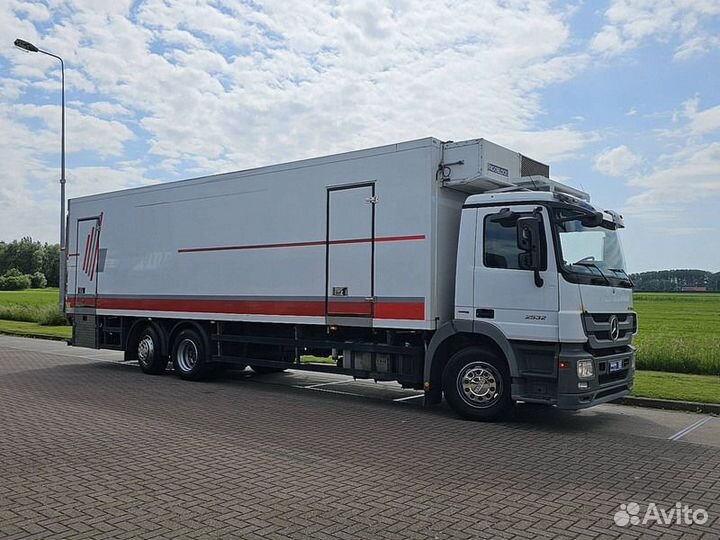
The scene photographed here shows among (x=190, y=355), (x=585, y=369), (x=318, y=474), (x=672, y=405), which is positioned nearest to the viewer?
(x=318, y=474)

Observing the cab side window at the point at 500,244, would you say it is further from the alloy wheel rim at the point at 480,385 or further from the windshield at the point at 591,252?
the alloy wheel rim at the point at 480,385

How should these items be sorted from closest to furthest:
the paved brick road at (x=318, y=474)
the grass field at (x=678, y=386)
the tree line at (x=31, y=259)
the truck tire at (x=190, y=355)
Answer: the paved brick road at (x=318, y=474) < the grass field at (x=678, y=386) < the truck tire at (x=190, y=355) < the tree line at (x=31, y=259)

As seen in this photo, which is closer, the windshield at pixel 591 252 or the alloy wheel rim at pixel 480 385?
the windshield at pixel 591 252

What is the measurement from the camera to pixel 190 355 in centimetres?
1319

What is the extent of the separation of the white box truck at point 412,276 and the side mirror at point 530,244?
0.06 ft

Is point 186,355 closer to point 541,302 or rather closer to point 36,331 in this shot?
point 541,302

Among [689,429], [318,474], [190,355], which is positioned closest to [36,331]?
[190,355]

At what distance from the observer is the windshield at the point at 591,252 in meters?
8.58

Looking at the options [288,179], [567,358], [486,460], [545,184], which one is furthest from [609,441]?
[288,179]

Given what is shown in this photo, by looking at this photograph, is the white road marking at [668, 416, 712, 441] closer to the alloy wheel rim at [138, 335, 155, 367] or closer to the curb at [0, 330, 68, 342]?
the alloy wheel rim at [138, 335, 155, 367]

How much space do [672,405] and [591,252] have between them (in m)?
3.11

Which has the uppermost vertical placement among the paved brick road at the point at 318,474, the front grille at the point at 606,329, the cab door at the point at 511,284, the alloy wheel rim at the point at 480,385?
the cab door at the point at 511,284

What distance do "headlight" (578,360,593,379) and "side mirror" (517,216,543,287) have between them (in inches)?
42.2

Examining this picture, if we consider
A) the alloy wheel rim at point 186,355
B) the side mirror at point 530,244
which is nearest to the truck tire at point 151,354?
the alloy wheel rim at point 186,355
